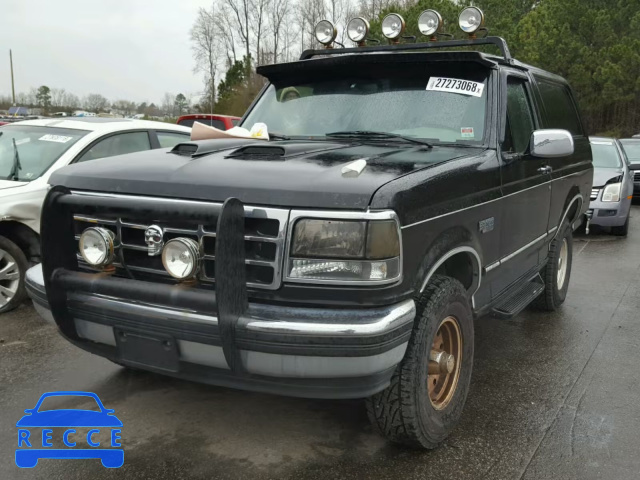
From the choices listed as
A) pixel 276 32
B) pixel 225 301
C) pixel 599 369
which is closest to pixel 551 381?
pixel 599 369

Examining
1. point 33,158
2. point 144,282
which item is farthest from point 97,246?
point 33,158

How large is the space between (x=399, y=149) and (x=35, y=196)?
337cm

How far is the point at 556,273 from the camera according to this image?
17.4ft

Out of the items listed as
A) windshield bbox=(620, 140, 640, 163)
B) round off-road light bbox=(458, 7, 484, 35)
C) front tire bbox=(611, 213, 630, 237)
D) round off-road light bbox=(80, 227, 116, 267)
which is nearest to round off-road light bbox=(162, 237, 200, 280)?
round off-road light bbox=(80, 227, 116, 267)

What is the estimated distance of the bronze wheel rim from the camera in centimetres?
305

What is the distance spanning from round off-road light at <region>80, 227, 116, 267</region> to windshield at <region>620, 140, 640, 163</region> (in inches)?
534

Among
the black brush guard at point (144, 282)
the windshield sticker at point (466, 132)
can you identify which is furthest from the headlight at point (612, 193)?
the black brush guard at point (144, 282)

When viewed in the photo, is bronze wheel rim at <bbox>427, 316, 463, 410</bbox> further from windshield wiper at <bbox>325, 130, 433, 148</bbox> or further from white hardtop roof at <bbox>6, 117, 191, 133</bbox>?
white hardtop roof at <bbox>6, 117, 191, 133</bbox>

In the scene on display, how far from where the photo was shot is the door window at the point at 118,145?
562 cm

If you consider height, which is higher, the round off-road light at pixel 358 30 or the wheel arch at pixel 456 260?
the round off-road light at pixel 358 30

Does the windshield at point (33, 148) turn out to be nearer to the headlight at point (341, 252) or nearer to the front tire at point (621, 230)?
the headlight at point (341, 252)

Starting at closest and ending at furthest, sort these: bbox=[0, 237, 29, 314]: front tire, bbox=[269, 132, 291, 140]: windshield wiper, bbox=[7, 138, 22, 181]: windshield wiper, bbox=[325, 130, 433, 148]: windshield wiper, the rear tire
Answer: bbox=[325, 130, 433, 148]: windshield wiper → bbox=[269, 132, 291, 140]: windshield wiper → bbox=[0, 237, 29, 314]: front tire → the rear tire → bbox=[7, 138, 22, 181]: windshield wiper

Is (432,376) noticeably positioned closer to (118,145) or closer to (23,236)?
(23,236)

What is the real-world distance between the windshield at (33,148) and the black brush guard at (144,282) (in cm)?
283
